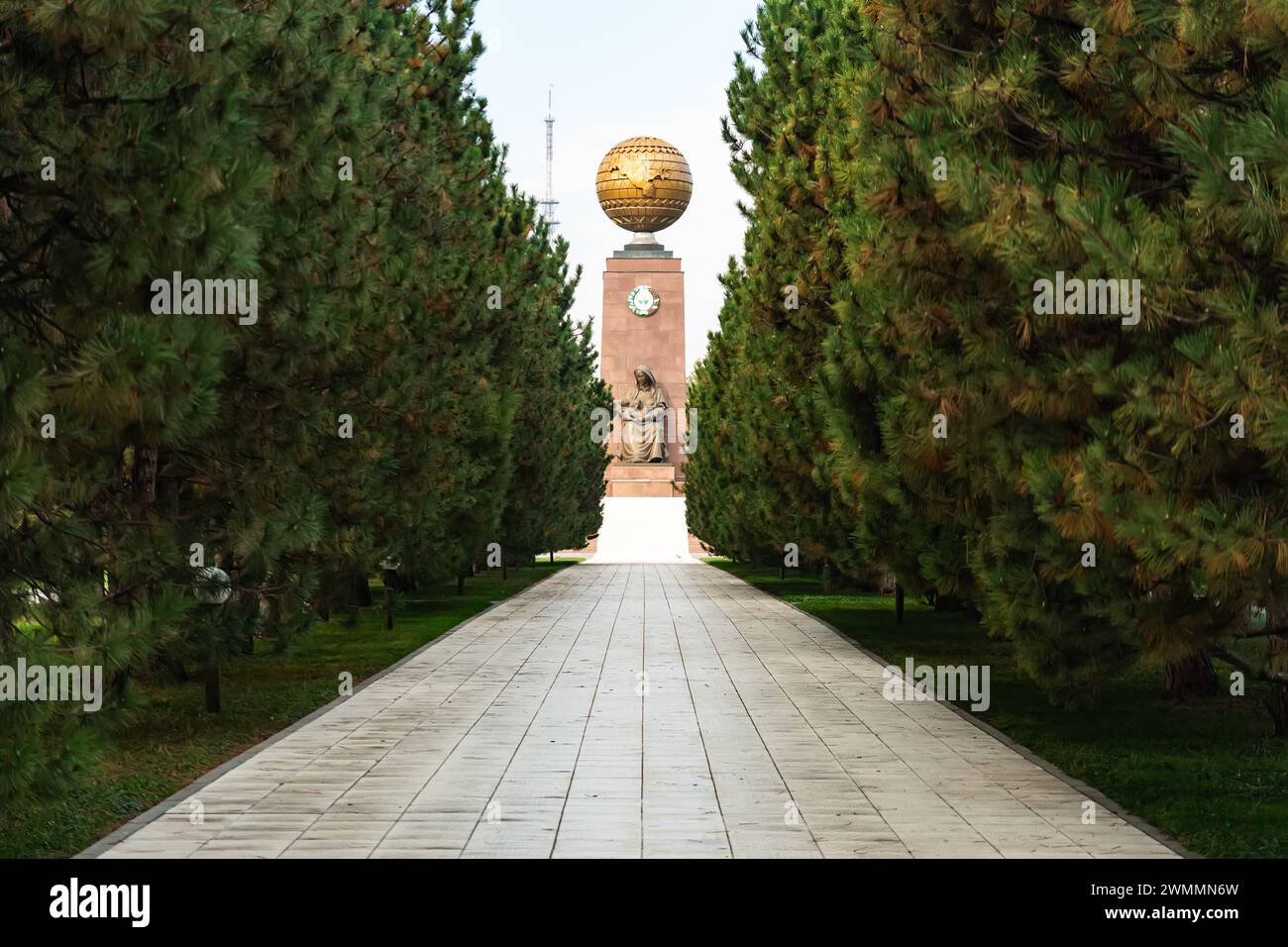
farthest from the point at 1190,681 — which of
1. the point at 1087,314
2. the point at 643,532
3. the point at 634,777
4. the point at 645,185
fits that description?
the point at 645,185

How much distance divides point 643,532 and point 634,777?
4811cm

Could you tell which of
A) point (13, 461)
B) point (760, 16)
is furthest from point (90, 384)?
point (760, 16)

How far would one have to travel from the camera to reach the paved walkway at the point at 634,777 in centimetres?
770

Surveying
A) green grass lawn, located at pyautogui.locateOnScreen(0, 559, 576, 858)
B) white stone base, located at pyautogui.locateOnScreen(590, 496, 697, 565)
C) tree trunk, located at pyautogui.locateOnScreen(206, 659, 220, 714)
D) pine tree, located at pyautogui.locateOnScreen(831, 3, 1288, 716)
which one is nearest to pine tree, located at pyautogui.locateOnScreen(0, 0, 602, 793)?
tree trunk, located at pyautogui.locateOnScreen(206, 659, 220, 714)

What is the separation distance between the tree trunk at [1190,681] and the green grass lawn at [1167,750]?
165 mm

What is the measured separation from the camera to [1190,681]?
1338 centimetres

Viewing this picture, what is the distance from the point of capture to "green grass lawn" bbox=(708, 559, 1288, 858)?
8469mm

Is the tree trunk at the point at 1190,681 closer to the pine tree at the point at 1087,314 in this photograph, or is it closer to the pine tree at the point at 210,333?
the pine tree at the point at 1087,314

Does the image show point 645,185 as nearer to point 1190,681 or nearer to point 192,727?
point 1190,681

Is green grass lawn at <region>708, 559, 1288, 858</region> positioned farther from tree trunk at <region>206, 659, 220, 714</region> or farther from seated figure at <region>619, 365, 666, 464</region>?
seated figure at <region>619, 365, 666, 464</region>

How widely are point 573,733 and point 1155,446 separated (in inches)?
211

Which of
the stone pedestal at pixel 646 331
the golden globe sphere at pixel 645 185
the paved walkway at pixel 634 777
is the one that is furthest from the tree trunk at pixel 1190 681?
the golden globe sphere at pixel 645 185
